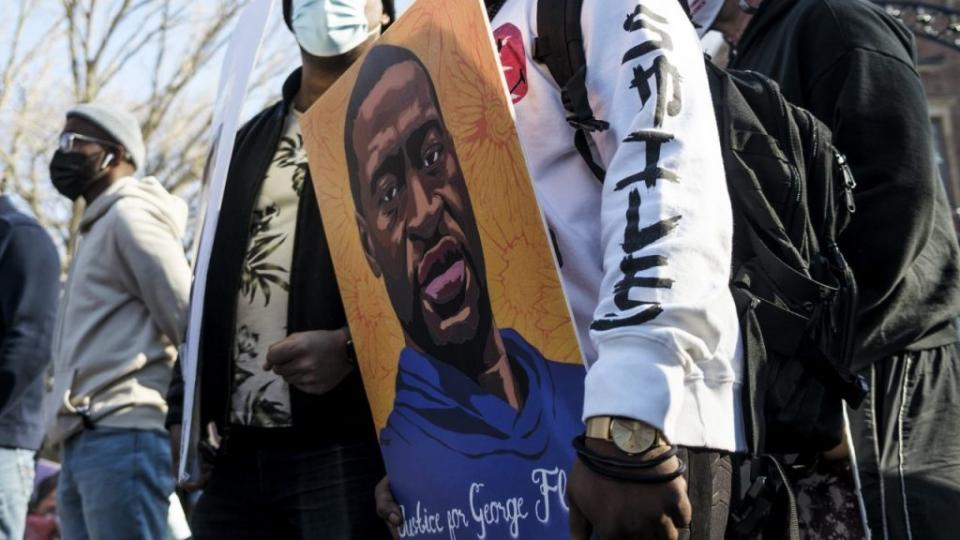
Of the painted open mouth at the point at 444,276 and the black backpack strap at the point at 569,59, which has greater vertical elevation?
the black backpack strap at the point at 569,59

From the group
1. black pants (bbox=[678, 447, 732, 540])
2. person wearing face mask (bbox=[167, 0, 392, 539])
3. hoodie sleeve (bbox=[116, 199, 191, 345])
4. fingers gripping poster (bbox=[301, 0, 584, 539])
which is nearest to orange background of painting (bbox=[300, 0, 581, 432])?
fingers gripping poster (bbox=[301, 0, 584, 539])

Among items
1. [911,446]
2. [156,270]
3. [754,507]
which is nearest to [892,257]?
[911,446]

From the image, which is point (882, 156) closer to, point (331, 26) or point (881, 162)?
point (881, 162)

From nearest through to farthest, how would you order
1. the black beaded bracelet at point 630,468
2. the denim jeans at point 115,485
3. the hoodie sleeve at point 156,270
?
the black beaded bracelet at point 630,468 → the denim jeans at point 115,485 → the hoodie sleeve at point 156,270

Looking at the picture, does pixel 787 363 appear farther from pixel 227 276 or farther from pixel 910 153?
pixel 227 276

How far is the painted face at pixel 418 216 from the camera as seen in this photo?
6.89ft

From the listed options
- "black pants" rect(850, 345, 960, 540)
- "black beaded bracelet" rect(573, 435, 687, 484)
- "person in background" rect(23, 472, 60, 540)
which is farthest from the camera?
"person in background" rect(23, 472, 60, 540)

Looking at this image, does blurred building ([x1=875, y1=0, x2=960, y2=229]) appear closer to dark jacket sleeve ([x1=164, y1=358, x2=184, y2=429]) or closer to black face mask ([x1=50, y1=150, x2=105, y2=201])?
black face mask ([x1=50, y1=150, x2=105, y2=201])

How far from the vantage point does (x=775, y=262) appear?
6.46ft

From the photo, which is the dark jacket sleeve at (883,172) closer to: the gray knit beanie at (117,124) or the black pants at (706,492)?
the black pants at (706,492)

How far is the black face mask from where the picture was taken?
488cm

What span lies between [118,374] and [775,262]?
2851 mm

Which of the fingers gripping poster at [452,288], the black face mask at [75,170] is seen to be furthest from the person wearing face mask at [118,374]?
the fingers gripping poster at [452,288]

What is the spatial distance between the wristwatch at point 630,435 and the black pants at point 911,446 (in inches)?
39.0
